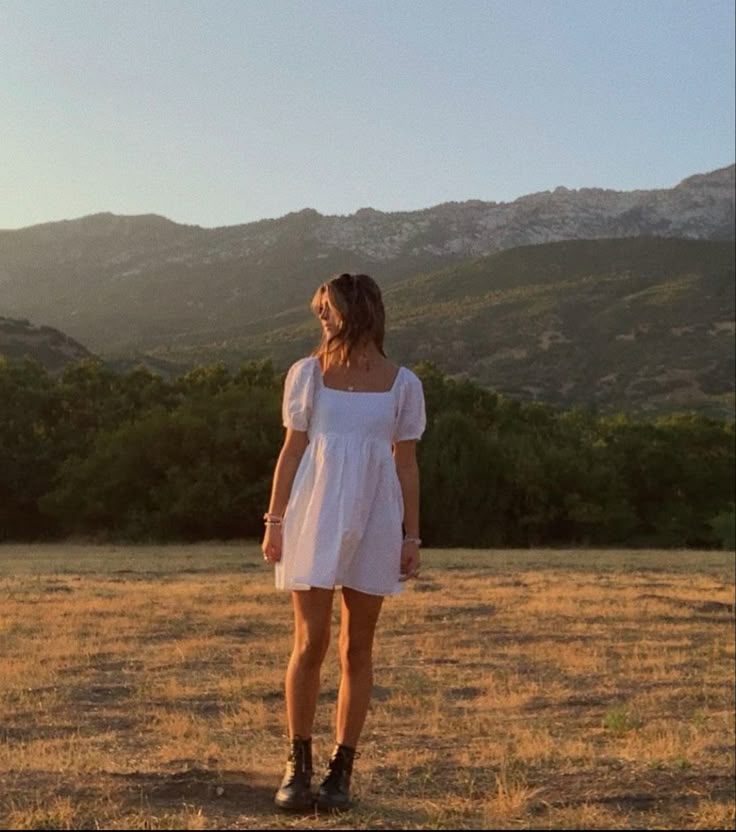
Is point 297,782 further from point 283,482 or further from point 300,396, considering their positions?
point 300,396

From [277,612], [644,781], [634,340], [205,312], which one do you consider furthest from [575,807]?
[205,312]

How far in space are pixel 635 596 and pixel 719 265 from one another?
91.2m

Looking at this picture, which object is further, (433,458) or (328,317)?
(433,458)

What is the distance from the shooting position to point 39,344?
5997cm

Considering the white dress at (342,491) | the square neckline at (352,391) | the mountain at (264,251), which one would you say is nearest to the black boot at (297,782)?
the white dress at (342,491)

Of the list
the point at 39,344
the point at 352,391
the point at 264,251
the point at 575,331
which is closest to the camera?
the point at 352,391

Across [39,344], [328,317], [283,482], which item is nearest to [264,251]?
[39,344]

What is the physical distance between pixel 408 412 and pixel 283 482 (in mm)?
550

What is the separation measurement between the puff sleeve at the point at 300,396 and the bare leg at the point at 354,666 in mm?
696

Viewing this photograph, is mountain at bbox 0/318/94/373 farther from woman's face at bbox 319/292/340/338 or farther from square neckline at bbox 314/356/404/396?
square neckline at bbox 314/356/404/396

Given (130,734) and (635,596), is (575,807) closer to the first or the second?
(130,734)

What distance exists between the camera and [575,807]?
4828mm

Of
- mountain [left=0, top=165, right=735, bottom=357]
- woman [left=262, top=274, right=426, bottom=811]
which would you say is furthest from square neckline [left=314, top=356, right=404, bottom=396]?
mountain [left=0, top=165, right=735, bottom=357]

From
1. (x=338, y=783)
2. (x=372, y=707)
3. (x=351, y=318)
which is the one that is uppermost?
(x=351, y=318)
